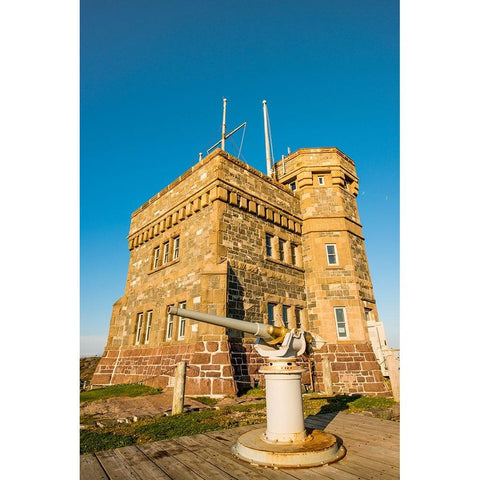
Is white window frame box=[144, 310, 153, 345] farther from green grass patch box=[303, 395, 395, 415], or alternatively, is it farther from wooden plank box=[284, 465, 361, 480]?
wooden plank box=[284, 465, 361, 480]

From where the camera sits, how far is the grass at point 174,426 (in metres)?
4.59

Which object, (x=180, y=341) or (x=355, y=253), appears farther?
(x=355, y=253)

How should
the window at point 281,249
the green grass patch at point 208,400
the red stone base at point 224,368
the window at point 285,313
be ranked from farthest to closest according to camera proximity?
the window at point 281,249, the window at point 285,313, the red stone base at point 224,368, the green grass patch at point 208,400

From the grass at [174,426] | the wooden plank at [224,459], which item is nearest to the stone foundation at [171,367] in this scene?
the grass at [174,426]

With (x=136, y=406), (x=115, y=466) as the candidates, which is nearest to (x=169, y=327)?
(x=136, y=406)

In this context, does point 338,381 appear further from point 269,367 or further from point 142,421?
point 269,367

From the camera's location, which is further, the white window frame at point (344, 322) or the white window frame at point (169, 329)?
the white window frame at point (344, 322)

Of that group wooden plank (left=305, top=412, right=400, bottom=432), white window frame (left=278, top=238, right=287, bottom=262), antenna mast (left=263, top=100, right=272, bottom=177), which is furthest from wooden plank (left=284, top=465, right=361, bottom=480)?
antenna mast (left=263, top=100, right=272, bottom=177)

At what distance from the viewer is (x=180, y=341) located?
10273 millimetres

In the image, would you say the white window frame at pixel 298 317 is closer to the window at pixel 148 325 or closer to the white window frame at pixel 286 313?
the white window frame at pixel 286 313

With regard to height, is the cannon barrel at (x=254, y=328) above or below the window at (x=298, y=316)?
above

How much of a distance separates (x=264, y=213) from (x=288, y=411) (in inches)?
385

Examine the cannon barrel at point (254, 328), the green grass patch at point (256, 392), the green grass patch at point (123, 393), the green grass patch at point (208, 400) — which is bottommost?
the green grass patch at point (123, 393)

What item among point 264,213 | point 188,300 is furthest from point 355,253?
point 188,300
